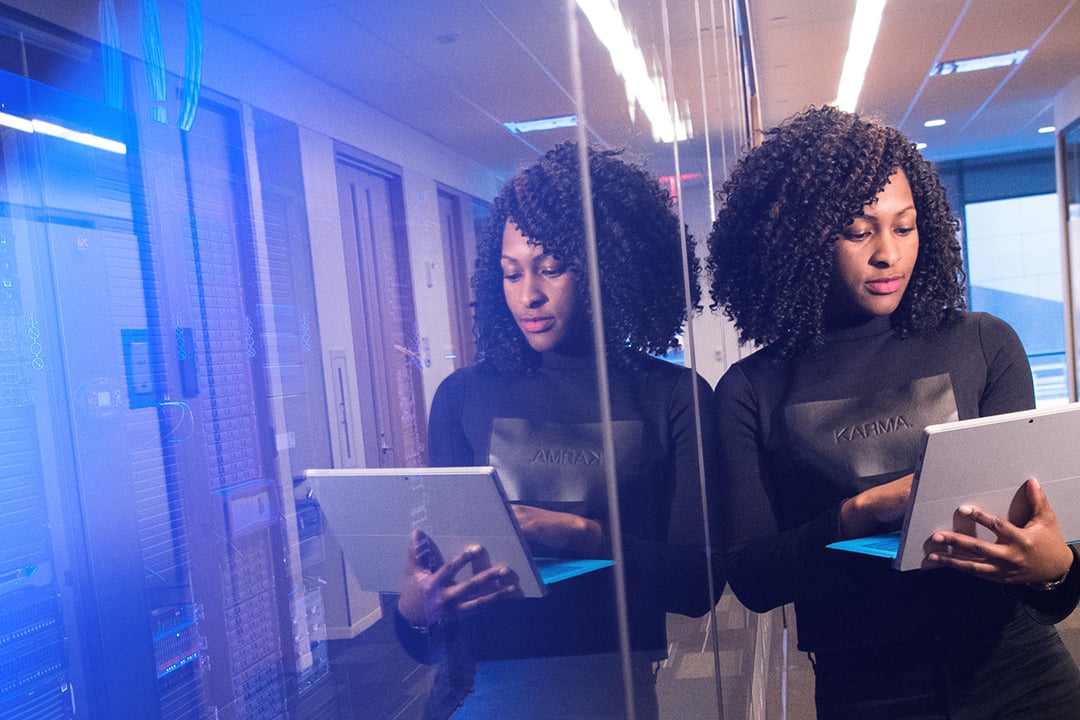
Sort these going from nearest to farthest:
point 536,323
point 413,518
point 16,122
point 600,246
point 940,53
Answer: point 16,122, point 413,518, point 536,323, point 600,246, point 940,53

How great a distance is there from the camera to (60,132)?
28cm

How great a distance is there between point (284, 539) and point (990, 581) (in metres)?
1.22

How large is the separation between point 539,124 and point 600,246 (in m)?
0.13

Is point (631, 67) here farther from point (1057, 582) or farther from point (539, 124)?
point (1057, 582)

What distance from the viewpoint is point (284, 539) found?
0.30 m

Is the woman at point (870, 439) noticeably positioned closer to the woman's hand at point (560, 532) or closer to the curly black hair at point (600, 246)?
the curly black hair at point (600, 246)

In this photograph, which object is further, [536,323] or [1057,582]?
[1057,582]

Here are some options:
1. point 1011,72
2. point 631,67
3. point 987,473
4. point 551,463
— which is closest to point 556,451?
point 551,463

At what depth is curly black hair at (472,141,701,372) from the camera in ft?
1.57

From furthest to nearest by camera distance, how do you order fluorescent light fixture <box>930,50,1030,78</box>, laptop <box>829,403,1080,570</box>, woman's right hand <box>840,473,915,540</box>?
fluorescent light fixture <box>930,50,1030,78</box>, woman's right hand <box>840,473,915,540</box>, laptop <box>829,403,1080,570</box>

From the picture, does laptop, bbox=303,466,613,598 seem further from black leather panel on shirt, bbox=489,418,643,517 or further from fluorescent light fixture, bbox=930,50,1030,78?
fluorescent light fixture, bbox=930,50,1030,78

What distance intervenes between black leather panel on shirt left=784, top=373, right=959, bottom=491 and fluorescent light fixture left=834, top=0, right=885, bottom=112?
3114 mm

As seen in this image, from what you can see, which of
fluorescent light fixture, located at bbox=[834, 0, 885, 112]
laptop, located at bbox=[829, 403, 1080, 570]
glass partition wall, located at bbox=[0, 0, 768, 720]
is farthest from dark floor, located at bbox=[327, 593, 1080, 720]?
fluorescent light fixture, located at bbox=[834, 0, 885, 112]

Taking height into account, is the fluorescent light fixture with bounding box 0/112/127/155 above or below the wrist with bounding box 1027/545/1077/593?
above
